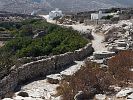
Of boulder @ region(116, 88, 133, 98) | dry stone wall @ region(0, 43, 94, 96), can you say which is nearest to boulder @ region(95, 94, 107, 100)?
boulder @ region(116, 88, 133, 98)

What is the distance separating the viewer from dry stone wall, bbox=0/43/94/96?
1794 centimetres

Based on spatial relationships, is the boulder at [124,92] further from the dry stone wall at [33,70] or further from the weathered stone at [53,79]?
the dry stone wall at [33,70]

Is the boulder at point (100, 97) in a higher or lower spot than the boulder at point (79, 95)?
lower

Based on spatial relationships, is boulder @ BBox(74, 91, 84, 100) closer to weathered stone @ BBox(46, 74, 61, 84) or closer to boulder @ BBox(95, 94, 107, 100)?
boulder @ BBox(95, 94, 107, 100)

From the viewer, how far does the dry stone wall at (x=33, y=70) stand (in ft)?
58.9


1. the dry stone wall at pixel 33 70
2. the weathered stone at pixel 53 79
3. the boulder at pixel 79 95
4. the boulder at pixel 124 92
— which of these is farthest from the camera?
the weathered stone at pixel 53 79

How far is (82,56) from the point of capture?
28469mm

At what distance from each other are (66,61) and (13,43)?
17.7 metres

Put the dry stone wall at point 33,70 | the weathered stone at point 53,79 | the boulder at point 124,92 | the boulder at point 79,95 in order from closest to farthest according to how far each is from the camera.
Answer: the boulder at point 79,95 < the boulder at point 124,92 < the dry stone wall at point 33,70 < the weathered stone at point 53,79

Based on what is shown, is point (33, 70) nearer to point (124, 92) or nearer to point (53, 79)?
point (53, 79)

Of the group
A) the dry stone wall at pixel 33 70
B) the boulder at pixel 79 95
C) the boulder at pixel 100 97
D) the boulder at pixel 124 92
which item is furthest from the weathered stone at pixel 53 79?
the boulder at pixel 124 92

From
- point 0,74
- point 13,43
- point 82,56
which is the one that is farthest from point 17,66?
point 13,43

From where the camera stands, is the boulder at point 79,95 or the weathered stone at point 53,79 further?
the weathered stone at point 53,79

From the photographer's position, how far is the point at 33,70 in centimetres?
2083
